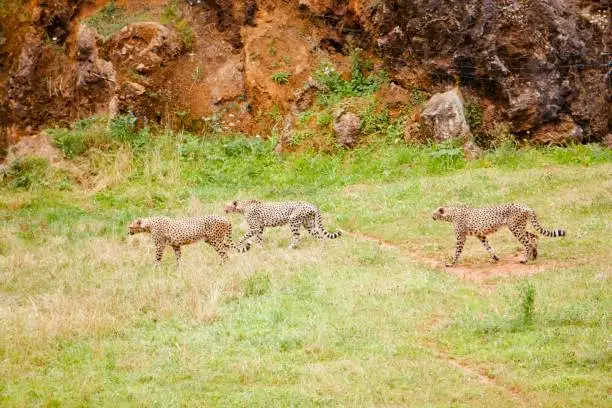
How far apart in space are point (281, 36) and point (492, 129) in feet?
24.5

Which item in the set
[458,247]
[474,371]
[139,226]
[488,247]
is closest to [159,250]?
[139,226]

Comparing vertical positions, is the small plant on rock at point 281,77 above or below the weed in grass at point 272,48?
below

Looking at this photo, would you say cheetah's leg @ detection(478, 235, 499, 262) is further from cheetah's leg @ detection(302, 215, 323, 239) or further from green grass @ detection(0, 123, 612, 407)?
cheetah's leg @ detection(302, 215, 323, 239)

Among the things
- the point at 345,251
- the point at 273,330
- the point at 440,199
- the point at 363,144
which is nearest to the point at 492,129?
the point at 363,144

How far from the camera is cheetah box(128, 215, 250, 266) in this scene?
16766mm

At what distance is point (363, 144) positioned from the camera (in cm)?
2581

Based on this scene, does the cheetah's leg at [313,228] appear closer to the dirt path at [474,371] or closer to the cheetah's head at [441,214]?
the cheetah's head at [441,214]

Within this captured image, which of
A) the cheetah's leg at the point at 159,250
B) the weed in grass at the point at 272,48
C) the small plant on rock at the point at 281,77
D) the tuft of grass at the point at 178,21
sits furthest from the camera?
the tuft of grass at the point at 178,21

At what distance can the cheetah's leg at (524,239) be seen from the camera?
15828mm

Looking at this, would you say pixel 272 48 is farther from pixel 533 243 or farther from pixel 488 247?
pixel 533 243

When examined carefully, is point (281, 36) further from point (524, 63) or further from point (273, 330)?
point (273, 330)

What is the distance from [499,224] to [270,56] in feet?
46.8

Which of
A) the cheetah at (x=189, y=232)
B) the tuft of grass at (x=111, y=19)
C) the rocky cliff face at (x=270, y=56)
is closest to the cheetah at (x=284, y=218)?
the cheetah at (x=189, y=232)

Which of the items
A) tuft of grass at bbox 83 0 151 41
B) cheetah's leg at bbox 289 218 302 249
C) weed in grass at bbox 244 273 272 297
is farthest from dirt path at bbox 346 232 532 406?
tuft of grass at bbox 83 0 151 41
